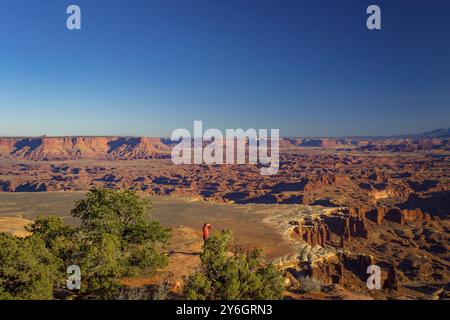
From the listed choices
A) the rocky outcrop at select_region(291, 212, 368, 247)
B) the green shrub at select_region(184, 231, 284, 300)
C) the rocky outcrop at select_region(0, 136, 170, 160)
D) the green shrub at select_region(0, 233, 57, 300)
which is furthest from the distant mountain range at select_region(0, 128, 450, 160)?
the green shrub at select_region(0, 233, 57, 300)

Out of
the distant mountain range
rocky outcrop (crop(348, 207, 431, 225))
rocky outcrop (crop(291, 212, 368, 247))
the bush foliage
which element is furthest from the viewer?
the distant mountain range

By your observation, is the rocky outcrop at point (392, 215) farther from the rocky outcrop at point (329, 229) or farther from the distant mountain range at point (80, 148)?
the distant mountain range at point (80, 148)

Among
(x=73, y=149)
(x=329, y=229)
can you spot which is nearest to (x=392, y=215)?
(x=329, y=229)

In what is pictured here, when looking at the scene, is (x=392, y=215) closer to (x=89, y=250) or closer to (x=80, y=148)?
(x=89, y=250)

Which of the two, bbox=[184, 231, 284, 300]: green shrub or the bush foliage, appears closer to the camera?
bbox=[184, 231, 284, 300]: green shrub

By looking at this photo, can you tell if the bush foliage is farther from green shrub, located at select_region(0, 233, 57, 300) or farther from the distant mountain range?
the distant mountain range

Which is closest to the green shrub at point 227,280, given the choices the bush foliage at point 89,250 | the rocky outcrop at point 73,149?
the bush foliage at point 89,250

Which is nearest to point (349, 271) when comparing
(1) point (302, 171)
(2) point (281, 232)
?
(2) point (281, 232)

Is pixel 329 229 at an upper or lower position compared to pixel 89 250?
lower

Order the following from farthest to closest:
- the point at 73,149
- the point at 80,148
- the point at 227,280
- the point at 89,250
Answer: the point at 80,148 → the point at 73,149 → the point at 89,250 → the point at 227,280

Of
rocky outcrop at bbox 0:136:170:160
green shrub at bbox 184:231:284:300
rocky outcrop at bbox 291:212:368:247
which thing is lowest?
rocky outcrop at bbox 291:212:368:247

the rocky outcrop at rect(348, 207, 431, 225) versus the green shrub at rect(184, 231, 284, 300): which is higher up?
the green shrub at rect(184, 231, 284, 300)
